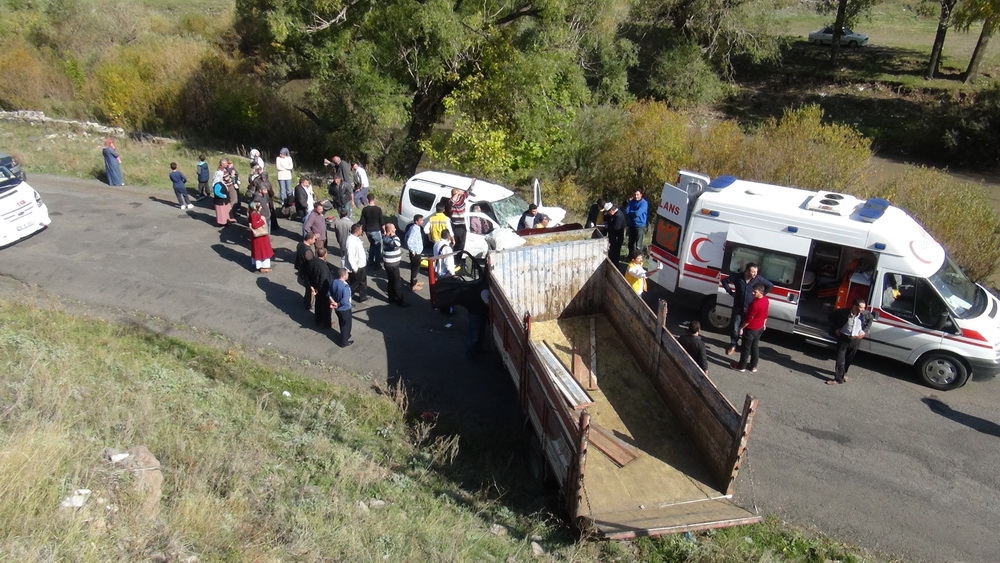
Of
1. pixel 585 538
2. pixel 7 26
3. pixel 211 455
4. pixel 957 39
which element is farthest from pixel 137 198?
pixel 957 39

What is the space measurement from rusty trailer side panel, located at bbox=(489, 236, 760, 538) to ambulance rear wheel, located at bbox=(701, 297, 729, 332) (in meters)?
2.26

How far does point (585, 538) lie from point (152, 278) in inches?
380

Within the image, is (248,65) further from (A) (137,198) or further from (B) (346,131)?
(A) (137,198)

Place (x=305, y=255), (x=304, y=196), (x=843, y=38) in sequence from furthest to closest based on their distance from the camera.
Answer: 1. (x=843, y=38)
2. (x=304, y=196)
3. (x=305, y=255)

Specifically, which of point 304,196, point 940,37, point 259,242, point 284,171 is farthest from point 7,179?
point 940,37

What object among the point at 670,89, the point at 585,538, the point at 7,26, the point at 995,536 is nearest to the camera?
the point at 585,538

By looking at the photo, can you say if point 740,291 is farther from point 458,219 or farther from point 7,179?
point 7,179

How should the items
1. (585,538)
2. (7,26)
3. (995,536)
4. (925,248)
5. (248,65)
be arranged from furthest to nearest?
1. (7,26)
2. (248,65)
3. (925,248)
4. (995,536)
5. (585,538)

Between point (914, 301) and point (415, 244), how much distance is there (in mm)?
8026

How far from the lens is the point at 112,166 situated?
1739cm

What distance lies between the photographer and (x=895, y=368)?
1052cm

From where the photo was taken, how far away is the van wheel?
973 cm

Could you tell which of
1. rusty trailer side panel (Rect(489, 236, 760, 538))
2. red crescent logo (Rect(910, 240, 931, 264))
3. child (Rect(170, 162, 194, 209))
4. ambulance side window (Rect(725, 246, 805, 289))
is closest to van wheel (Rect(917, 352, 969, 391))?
red crescent logo (Rect(910, 240, 931, 264))

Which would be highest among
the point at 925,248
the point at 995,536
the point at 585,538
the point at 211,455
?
the point at 925,248
